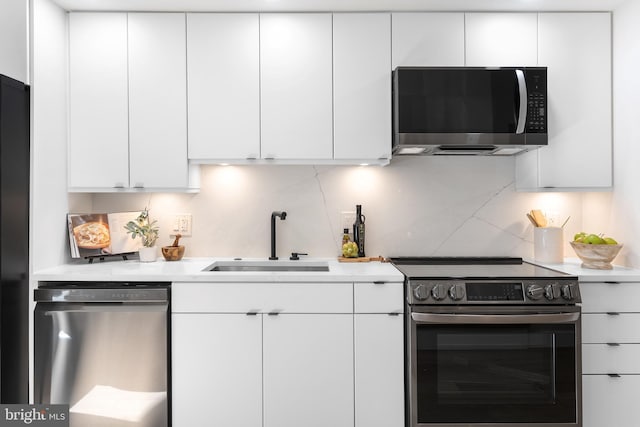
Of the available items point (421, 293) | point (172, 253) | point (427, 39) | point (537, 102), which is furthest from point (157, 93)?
point (537, 102)

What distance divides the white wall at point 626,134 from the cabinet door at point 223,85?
6.72ft

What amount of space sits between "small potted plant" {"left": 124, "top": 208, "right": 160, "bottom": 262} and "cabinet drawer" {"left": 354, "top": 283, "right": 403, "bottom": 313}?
1.29 metres

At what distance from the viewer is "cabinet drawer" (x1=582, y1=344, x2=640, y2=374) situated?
88.0 inches

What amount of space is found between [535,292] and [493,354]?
1.20 feet

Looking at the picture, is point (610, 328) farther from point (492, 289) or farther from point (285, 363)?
point (285, 363)

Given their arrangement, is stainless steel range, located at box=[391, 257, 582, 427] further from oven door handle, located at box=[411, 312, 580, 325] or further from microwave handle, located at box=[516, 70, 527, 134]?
microwave handle, located at box=[516, 70, 527, 134]

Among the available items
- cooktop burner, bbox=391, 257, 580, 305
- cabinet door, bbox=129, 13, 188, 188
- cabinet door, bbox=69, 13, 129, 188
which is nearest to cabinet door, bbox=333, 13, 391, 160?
cooktop burner, bbox=391, 257, 580, 305

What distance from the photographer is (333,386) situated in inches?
88.0

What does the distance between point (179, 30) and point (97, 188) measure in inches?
40.2

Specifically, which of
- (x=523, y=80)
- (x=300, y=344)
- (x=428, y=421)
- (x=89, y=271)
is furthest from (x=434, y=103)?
(x=89, y=271)

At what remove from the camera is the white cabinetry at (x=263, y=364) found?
223 centimetres

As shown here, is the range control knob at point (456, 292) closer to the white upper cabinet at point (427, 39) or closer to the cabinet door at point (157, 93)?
the white upper cabinet at point (427, 39)

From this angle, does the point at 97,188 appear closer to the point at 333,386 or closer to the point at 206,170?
the point at 206,170

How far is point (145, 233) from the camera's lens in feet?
8.84
